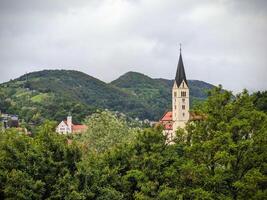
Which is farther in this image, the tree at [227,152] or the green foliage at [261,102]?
the green foliage at [261,102]

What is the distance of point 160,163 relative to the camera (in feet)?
98.1

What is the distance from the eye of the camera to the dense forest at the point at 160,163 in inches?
1096

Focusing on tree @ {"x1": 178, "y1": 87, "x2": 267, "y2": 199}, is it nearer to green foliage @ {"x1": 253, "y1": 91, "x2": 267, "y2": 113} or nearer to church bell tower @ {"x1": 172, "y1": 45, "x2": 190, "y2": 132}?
green foliage @ {"x1": 253, "y1": 91, "x2": 267, "y2": 113}

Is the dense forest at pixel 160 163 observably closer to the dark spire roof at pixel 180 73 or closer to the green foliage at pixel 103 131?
the green foliage at pixel 103 131

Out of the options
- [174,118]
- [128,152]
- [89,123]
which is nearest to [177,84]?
[174,118]

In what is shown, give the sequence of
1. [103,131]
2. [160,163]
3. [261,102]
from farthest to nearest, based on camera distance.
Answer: [261,102]
[103,131]
[160,163]

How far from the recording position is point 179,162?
30.1 metres

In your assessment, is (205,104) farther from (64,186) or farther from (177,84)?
(177,84)

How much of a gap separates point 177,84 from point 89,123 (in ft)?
264

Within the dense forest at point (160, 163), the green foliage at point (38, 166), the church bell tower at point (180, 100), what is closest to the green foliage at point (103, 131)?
the dense forest at point (160, 163)

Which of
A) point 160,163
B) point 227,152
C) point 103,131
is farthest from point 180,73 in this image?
point 227,152

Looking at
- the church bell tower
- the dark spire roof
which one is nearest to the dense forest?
the dark spire roof

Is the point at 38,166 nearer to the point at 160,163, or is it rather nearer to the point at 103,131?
the point at 160,163

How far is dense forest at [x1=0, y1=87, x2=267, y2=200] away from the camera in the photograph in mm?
27844
